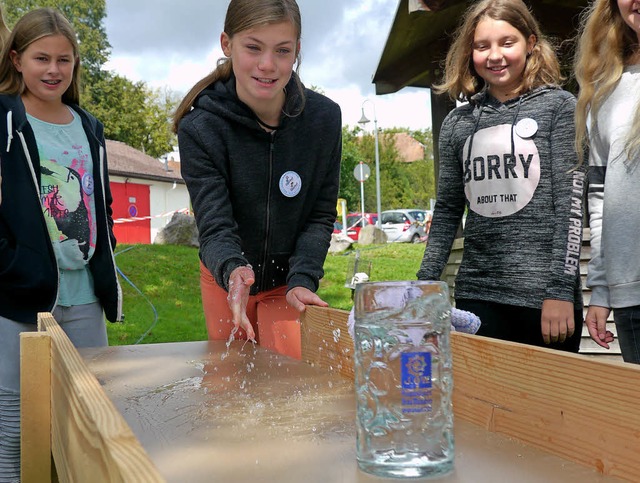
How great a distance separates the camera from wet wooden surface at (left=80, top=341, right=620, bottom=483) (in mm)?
1059

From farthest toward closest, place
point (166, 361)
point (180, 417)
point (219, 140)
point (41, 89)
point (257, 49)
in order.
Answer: point (41, 89) < point (219, 140) < point (257, 49) < point (166, 361) < point (180, 417)

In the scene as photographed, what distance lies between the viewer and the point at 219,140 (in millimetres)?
2707

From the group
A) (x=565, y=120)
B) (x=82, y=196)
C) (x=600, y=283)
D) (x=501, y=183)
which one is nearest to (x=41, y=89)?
(x=82, y=196)

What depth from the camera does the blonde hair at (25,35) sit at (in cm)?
298

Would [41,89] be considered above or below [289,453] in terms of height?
above

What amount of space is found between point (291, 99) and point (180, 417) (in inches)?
63.6

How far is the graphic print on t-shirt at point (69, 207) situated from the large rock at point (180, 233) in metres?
14.0

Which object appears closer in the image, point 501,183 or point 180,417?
point 180,417

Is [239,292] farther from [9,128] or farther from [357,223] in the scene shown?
[357,223]

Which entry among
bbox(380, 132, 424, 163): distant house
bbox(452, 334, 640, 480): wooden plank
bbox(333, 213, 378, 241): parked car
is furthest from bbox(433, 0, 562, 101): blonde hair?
bbox(380, 132, 424, 163): distant house

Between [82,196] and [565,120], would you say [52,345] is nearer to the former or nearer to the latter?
[82,196]

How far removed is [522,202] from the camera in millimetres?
2588

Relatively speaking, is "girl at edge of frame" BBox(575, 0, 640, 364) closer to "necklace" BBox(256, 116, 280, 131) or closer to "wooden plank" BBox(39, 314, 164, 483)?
"necklace" BBox(256, 116, 280, 131)

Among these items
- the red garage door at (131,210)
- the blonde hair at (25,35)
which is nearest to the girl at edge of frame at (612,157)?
the blonde hair at (25,35)
